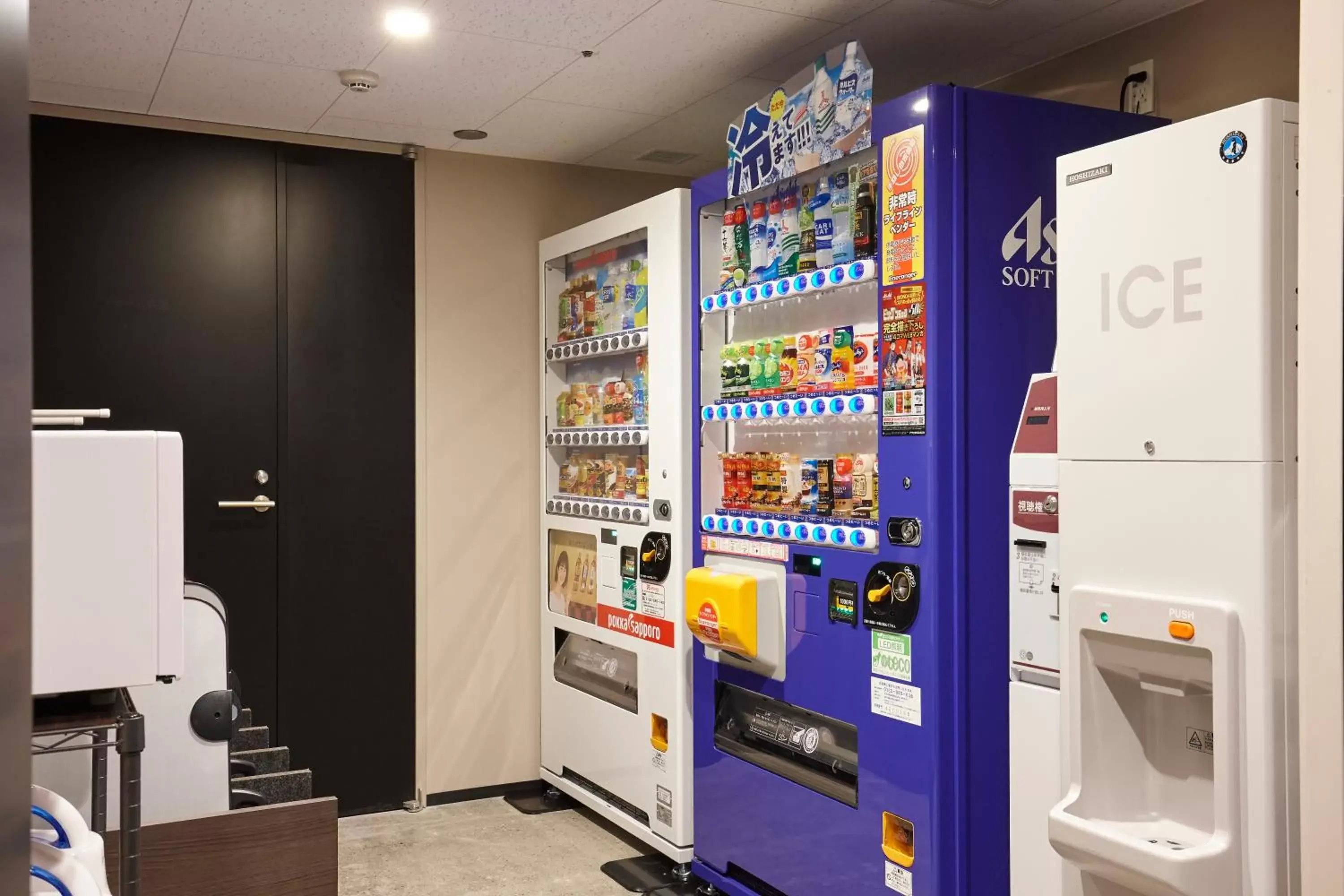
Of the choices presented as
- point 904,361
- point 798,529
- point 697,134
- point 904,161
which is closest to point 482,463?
point 697,134

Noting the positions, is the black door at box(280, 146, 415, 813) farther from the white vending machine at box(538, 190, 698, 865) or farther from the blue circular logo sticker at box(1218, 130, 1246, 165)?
the blue circular logo sticker at box(1218, 130, 1246, 165)

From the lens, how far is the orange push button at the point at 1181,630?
6.79 ft

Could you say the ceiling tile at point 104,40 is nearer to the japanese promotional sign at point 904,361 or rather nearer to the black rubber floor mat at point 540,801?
the japanese promotional sign at point 904,361

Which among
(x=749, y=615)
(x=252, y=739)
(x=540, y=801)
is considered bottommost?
(x=540, y=801)

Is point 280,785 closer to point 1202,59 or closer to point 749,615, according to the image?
point 749,615

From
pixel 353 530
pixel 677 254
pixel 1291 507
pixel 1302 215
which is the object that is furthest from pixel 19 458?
pixel 353 530

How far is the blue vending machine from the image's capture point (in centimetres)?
279

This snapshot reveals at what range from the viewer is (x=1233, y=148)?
2045 millimetres

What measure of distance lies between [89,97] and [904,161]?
3007 millimetres

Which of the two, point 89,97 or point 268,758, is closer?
point 268,758

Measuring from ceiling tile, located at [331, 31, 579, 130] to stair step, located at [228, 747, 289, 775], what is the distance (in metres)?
2.24

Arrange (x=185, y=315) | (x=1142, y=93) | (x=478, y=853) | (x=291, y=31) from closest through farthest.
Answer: (x=1142, y=93) → (x=291, y=31) → (x=478, y=853) → (x=185, y=315)

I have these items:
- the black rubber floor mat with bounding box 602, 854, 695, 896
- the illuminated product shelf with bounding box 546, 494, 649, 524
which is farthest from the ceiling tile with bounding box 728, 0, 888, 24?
the black rubber floor mat with bounding box 602, 854, 695, 896

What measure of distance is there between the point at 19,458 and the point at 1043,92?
3692 millimetres
